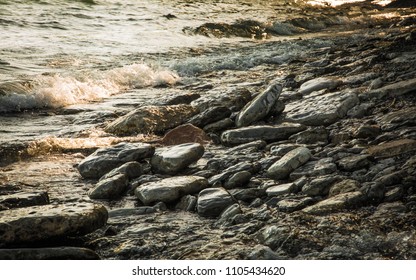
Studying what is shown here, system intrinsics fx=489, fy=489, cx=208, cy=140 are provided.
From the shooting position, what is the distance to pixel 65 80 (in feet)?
27.2

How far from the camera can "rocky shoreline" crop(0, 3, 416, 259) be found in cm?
280

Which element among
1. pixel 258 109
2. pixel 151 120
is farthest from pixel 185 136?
pixel 258 109

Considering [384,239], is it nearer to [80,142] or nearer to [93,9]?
[80,142]

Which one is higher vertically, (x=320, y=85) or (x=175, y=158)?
(x=320, y=85)

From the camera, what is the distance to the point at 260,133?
4668 mm

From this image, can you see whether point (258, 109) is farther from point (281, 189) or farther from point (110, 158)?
point (281, 189)

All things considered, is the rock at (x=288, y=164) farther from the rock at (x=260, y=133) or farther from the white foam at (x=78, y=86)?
the white foam at (x=78, y=86)

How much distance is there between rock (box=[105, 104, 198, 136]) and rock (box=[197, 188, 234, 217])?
217 cm

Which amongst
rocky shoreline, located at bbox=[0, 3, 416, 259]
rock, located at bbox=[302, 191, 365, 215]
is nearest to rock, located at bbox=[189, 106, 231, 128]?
rocky shoreline, located at bbox=[0, 3, 416, 259]

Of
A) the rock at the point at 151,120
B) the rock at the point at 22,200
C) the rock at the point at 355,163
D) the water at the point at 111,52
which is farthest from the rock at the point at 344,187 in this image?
the water at the point at 111,52

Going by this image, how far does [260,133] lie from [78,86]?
4502 mm

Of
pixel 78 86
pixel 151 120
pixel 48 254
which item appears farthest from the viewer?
pixel 78 86

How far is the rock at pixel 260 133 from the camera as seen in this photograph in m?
4.59

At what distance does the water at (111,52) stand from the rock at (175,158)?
69.3 inches
